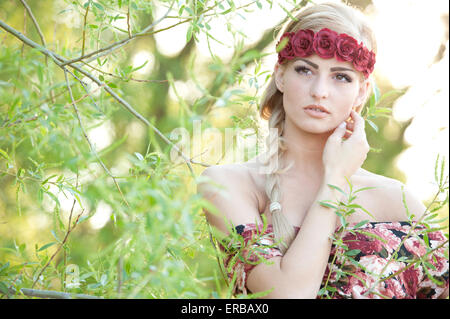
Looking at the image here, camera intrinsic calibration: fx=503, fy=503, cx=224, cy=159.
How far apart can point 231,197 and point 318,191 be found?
32 centimetres

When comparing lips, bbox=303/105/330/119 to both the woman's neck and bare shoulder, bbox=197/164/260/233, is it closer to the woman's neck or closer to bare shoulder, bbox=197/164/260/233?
the woman's neck

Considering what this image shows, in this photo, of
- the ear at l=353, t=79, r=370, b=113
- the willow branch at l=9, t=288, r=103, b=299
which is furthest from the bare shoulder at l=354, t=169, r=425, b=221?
the willow branch at l=9, t=288, r=103, b=299

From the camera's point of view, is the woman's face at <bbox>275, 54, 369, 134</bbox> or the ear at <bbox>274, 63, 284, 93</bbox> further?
the ear at <bbox>274, 63, 284, 93</bbox>

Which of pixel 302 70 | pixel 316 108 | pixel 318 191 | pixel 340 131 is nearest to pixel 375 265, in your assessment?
pixel 318 191

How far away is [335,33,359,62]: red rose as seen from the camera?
1.86 metres

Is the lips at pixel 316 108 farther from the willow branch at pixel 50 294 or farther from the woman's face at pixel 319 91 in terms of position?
the willow branch at pixel 50 294

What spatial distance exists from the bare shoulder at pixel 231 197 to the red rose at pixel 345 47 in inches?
23.2

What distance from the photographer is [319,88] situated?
1.83 meters

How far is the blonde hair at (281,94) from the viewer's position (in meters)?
1.92

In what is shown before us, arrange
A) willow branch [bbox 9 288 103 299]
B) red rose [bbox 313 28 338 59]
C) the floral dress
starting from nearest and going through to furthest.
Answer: willow branch [bbox 9 288 103 299]
the floral dress
red rose [bbox 313 28 338 59]

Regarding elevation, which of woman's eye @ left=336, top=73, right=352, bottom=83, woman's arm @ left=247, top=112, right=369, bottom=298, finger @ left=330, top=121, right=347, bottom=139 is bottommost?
woman's arm @ left=247, top=112, right=369, bottom=298

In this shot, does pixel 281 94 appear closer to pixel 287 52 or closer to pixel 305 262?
pixel 287 52

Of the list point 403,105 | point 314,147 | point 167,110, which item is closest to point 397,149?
point 403,105
